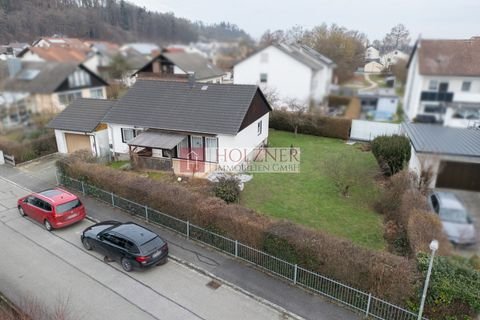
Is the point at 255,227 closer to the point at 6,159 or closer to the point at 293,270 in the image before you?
the point at 293,270

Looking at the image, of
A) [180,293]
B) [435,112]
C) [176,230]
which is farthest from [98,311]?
[435,112]

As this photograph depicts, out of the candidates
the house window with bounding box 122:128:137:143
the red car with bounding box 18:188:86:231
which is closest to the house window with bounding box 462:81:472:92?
the red car with bounding box 18:188:86:231

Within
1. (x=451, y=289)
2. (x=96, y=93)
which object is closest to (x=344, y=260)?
(x=451, y=289)

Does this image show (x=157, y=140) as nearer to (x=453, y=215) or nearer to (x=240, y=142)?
(x=240, y=142)

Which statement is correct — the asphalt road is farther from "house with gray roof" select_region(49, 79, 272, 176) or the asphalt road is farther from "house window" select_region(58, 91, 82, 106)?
"house window" select_region(58, 91, 82, 106)

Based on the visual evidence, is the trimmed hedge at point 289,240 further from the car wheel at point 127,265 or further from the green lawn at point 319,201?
the green lawn at point 319,201

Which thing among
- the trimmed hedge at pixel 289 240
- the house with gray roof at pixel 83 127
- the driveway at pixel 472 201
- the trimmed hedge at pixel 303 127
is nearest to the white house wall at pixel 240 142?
the trimmed hedge at pixel 289 240
